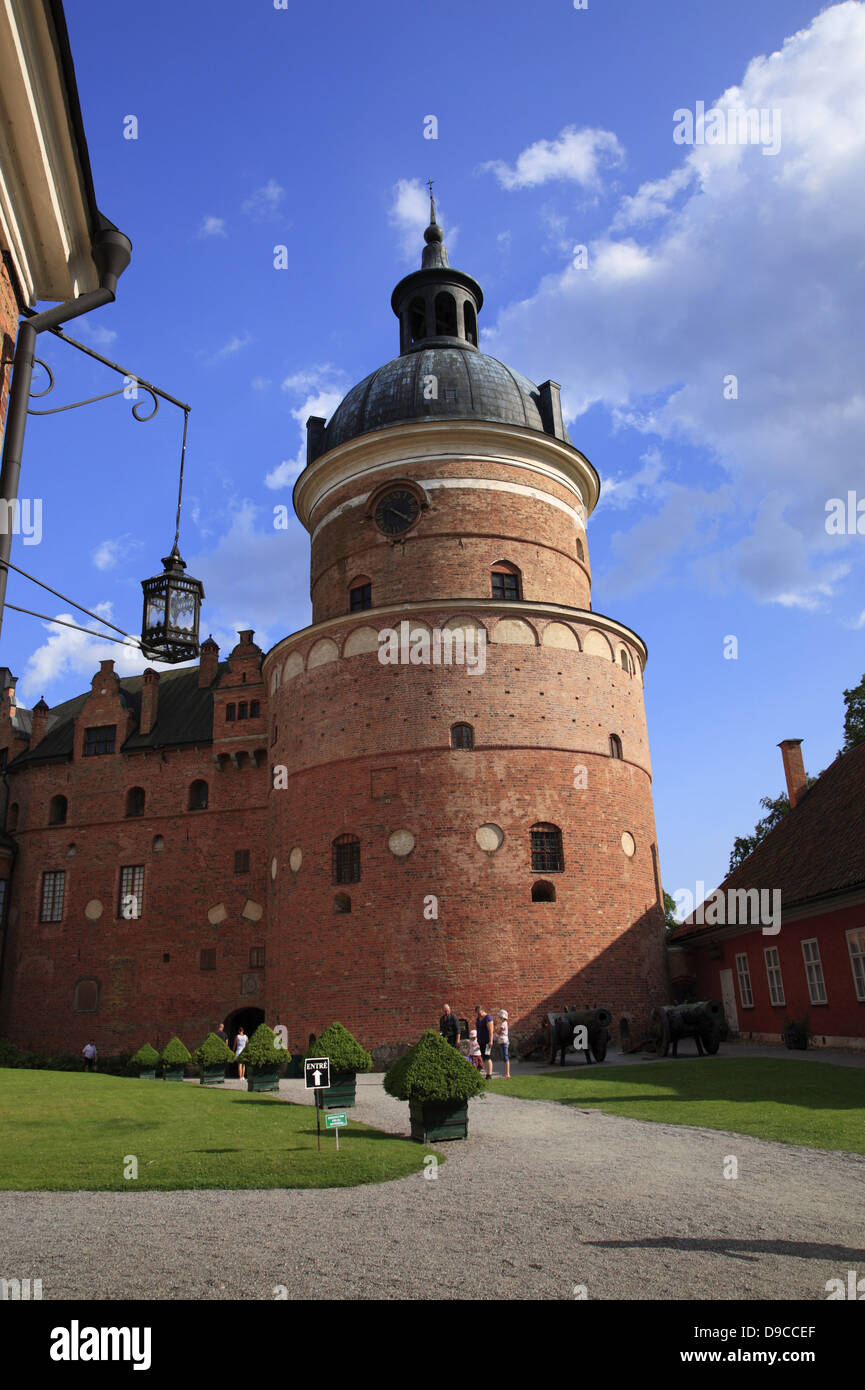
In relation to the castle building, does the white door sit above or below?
below

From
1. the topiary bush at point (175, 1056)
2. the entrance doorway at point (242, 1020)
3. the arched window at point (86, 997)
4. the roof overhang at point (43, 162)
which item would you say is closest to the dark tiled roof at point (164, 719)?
the arched window at point (86, 997)

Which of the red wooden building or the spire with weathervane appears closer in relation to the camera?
A: the red wooden building

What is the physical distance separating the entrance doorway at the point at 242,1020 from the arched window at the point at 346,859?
9.17m

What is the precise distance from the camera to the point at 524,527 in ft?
95.9

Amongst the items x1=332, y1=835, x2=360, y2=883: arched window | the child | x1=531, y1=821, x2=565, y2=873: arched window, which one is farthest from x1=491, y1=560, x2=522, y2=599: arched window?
the child

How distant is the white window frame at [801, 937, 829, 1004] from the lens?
21.1 m

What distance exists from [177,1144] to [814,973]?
15.5 m

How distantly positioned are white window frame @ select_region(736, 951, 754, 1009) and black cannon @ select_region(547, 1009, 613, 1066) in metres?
6.39

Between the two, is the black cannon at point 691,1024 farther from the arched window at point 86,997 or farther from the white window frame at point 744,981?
the arched window at point 86,997

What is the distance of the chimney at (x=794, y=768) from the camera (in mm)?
29688

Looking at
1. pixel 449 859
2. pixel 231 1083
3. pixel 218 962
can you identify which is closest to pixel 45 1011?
pixel 218 962

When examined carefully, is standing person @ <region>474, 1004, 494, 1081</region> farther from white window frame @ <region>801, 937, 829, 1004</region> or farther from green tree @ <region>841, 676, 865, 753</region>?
green tree @ <region>841, 676, 865, 753</region>
